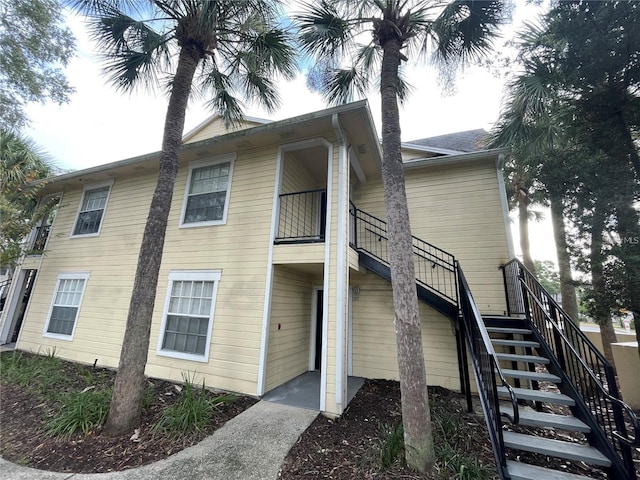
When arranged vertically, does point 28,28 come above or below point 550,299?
above

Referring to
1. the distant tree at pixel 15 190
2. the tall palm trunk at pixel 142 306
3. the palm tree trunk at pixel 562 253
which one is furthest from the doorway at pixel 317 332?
the distant tree at pixel 15 190

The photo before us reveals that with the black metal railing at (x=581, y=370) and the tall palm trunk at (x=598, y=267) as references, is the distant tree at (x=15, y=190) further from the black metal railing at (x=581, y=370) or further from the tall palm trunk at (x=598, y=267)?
the tall palm trunk at (x=598, y=267)

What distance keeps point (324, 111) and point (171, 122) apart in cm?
280

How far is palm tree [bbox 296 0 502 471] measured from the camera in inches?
120

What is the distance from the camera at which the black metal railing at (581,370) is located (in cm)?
292

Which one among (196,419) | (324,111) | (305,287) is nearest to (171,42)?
(324,111)

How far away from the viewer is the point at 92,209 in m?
8.40

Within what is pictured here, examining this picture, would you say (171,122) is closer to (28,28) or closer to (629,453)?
(629,453)

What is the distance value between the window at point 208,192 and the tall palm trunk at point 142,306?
1.93m

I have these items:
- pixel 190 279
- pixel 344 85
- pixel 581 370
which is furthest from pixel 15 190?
pixel 581 370

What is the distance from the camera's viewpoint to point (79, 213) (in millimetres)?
8539

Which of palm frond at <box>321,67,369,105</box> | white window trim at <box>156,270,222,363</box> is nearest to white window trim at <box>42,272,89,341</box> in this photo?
white window trim at <box>156,270,222,363</box>

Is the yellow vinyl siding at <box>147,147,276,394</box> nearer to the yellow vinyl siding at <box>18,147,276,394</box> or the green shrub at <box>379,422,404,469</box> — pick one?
the yellow vinyl siding at <box>18,147,276,394</box>

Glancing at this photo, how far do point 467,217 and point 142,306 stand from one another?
24.1 feet
